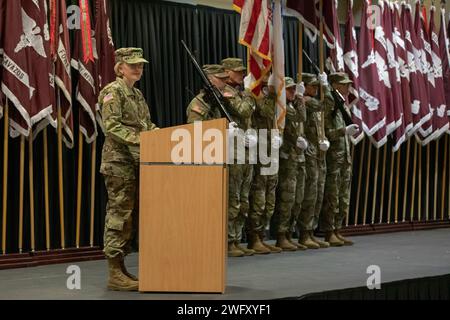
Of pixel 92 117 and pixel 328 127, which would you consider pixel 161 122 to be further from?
pixel 328 127

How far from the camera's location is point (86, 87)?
24.1 feet

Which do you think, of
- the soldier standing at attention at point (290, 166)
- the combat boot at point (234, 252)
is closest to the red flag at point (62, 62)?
the combat boot at point (234, 252)

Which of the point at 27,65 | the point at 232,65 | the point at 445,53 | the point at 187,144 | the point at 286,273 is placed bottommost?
the point at 286,273

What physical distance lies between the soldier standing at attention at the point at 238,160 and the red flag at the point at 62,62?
1.31 m

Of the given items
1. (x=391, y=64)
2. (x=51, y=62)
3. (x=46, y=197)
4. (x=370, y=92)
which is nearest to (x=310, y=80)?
(x=370, y=92)

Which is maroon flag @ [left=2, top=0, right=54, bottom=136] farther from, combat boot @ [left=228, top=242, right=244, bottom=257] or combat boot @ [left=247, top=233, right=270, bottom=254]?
combat boot @ [left=247, top=233, right=270, bottom=254]

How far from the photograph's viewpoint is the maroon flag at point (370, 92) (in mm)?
9734

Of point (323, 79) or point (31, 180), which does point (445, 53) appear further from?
point (31, 180)

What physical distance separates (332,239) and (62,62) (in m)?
3.12

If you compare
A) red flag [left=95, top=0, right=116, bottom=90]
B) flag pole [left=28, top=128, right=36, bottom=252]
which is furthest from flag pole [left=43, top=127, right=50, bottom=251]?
red flag [left=95, top=0, right=116, bottom=90]

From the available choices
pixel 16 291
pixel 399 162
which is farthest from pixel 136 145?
pixel 399 162

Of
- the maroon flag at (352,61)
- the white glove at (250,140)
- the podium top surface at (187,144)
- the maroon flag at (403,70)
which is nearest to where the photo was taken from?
the podium top surface at (187,144)

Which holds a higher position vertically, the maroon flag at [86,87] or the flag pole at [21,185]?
the maroon flag at [86,87]

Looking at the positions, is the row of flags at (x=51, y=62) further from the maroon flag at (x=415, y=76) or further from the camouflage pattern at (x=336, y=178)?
the maroon flag at (x=415, y=76)
